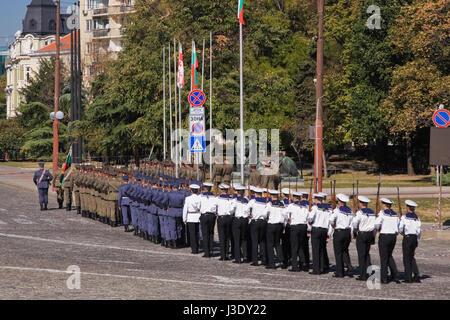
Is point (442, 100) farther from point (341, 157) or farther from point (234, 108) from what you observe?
point (341, 157)

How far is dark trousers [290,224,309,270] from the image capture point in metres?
19.2

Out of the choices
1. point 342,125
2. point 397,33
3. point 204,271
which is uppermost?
point 397,33

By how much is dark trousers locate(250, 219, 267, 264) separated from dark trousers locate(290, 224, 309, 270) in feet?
3.14

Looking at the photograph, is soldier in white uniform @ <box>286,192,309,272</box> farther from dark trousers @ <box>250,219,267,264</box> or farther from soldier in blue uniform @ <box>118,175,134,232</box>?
soldier in blue uniform @ <box>118,175,134,232</box>

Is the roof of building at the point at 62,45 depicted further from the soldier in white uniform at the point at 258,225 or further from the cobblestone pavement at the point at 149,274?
the soldier in white uniform at the point at 258,225

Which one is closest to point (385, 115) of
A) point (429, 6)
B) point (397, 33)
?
point (397, 33)

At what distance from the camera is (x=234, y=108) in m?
44.8

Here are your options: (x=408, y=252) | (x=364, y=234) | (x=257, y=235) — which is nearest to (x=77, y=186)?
(x=257, y=235)

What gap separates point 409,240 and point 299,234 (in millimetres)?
2608

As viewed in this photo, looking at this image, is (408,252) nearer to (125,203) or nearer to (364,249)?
(364,249)

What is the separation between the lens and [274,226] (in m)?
19.8

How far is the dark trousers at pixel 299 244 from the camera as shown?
63.0 ft

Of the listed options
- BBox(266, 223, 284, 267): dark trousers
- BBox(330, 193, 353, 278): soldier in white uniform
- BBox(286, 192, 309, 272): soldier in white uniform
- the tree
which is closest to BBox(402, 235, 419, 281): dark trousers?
BBox(330, 193, 353, 278): soldier in white uniform

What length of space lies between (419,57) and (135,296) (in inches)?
1455
